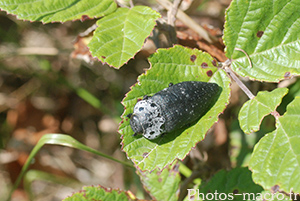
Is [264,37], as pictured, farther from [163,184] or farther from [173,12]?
[163,184]

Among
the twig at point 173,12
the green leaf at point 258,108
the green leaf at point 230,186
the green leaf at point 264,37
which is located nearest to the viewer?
the green leaf at point 258,108

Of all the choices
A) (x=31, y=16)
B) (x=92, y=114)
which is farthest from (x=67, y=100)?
(x=31, y=16)

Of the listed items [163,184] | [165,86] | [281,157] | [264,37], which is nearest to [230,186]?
[163,184]

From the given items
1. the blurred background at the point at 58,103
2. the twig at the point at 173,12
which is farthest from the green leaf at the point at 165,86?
the blurred background at the point at 58,103

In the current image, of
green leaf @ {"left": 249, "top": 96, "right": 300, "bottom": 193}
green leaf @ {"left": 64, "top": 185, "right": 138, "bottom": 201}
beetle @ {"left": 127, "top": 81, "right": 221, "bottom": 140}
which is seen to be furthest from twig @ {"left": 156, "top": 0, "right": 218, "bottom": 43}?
green leaf @ {"left": 64, "top": 185, "right": 138, "bottom": 201}

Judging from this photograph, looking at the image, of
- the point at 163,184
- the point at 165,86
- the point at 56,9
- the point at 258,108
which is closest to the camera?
the point at 258,108

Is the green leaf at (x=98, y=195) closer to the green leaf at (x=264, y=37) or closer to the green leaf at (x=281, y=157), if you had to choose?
the green leaf at (x=281, y=157)

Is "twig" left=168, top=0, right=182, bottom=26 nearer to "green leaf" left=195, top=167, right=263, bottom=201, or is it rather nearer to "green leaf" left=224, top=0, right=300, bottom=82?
"green leaf" left=224, top=0, right=300, bottom=82
